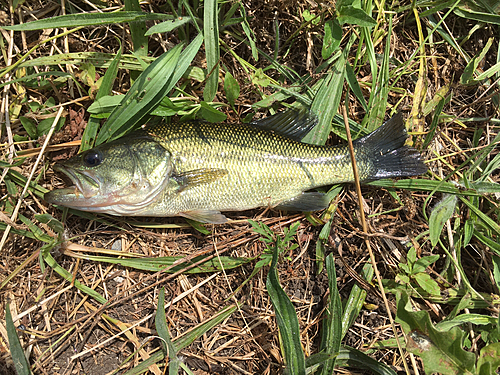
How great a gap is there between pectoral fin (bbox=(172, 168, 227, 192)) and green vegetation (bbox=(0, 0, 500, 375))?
48 cm

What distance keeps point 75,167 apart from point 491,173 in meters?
3.77

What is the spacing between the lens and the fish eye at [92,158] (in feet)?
8.62

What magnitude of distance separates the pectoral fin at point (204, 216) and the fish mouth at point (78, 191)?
0.73 meters

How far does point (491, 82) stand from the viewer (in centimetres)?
328

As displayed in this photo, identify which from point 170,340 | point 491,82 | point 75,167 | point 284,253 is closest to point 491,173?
point 491,82

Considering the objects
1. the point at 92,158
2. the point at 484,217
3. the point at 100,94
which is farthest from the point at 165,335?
the point at 484,217

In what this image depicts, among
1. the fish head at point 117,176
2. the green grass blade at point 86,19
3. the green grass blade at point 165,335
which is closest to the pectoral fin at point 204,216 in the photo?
the fish head at point 117,176

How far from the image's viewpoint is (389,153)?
3.02 meters

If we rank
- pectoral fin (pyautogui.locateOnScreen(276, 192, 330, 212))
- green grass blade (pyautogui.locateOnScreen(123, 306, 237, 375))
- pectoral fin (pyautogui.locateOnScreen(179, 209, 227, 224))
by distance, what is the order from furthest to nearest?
pectoral fin (pyautogui.locateOnScreen(276, 192, 330, 212)), pectoral fin (pyautogui.locateOnScreen(179, 209, 227, 224)), green grass blade (pyautogui.locateOnScreen(123, 306, 237, 375))

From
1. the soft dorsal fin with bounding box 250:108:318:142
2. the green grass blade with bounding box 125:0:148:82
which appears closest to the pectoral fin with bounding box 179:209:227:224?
the soft dorsal fin with bounding box 250:108:318:142

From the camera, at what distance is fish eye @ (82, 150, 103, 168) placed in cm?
263

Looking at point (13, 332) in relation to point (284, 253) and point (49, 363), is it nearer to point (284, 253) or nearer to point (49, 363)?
point (49, 363)

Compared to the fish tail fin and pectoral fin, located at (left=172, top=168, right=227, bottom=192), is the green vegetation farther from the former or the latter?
pectoral fin, located at (left=172, top=168, right=227, bottom=192)

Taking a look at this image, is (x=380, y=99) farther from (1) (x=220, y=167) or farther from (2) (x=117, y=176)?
(2) (x=117, y=176)
